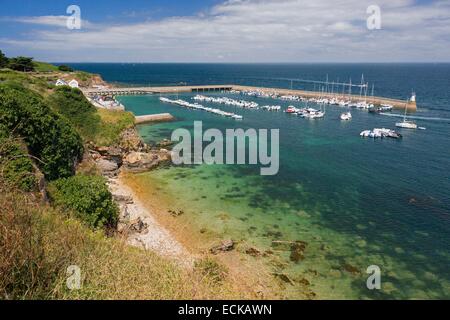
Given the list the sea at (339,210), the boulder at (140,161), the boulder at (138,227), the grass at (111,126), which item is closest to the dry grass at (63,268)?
the sea at (339,210)

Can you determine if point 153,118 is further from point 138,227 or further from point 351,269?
point 351,269

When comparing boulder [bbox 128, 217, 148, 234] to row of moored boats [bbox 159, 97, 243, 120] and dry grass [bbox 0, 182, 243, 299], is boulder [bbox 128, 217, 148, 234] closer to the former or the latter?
dry grass [bbox 0, 182, 243, 299]

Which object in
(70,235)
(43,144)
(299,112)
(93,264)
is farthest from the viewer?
(299,112)

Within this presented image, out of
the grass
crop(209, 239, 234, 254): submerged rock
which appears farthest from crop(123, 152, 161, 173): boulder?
crop(209, 239, 234, 254): submerged rock

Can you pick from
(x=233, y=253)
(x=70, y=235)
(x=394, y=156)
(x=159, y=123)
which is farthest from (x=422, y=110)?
(x=70, y=235)

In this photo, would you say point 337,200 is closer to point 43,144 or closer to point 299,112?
point 43,144

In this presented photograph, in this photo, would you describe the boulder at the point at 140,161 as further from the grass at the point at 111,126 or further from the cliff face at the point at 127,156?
the grass at the point at 111,126
